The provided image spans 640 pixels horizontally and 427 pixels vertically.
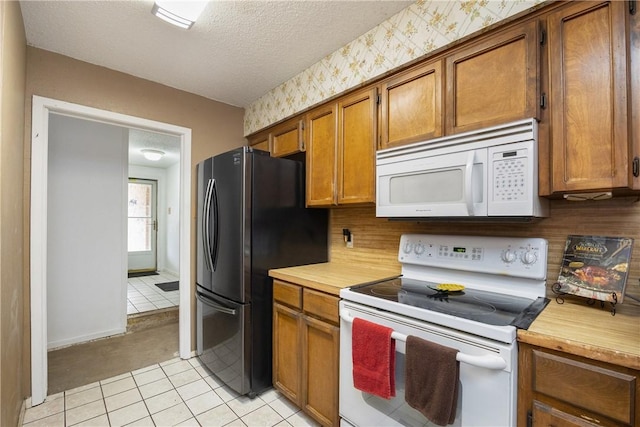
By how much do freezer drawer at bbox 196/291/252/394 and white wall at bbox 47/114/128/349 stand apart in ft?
4.79

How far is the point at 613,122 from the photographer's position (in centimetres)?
107

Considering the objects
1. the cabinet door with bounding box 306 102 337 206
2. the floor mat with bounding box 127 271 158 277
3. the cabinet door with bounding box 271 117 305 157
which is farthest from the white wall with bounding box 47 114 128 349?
the floor mat with bounding box 127 271 158 277

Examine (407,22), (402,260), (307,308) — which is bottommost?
(307,308)

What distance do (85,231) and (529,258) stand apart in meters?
3.89

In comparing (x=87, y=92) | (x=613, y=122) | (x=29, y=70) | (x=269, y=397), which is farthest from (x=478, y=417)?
(x=29, y=70)

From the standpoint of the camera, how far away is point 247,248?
6.57 feet

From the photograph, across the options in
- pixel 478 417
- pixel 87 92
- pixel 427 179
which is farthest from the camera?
pixel 87 92

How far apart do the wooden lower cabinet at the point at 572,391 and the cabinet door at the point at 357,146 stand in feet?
3.65

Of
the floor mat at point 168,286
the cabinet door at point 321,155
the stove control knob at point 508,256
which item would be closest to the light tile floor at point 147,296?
the floor mat at point 168,286

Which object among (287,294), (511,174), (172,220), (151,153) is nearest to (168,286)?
(172,220)

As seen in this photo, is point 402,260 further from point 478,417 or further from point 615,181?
point 615,181

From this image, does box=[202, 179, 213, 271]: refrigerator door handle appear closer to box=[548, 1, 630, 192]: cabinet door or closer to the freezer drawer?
the freezer drawer

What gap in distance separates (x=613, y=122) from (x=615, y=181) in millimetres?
217

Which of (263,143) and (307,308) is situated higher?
(263,143)
